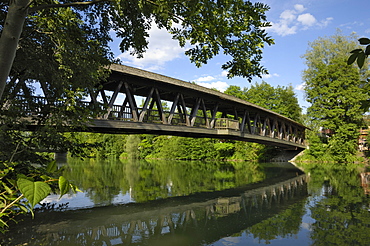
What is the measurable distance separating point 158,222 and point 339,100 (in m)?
40.4

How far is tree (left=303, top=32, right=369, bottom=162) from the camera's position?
1522 inches

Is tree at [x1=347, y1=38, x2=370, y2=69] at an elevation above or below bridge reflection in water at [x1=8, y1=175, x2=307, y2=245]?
above

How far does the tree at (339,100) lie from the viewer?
3866 cm

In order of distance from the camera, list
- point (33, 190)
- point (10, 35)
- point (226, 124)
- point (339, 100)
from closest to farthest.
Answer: point (33, 190), point (10, 35), point (226, 124), point (339, 100)

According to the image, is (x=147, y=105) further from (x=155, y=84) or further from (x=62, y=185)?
(x=62, y=185)

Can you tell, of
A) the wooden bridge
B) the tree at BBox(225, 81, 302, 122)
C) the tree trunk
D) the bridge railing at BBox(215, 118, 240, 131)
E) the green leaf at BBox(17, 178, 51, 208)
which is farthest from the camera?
the tree at BBox(225, 81, 302, 122)

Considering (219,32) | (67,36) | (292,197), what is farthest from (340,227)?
(67,36)

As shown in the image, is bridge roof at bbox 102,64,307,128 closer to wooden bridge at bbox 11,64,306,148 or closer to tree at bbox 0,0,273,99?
wooden bridge at bbox 11,64,306,148

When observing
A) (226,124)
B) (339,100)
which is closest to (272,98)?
(339,100)

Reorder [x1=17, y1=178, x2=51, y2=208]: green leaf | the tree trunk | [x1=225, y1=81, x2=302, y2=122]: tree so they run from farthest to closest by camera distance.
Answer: [x1=225, y1=81, x2=302, y2=122]: tree, the tree trunk, [x1=17, y1=178, x2=51, y2=208]: green leaf

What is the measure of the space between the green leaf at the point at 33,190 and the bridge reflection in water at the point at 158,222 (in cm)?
538

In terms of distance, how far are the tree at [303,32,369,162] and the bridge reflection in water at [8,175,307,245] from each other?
32.5 meters

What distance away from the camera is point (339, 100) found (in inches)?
1576

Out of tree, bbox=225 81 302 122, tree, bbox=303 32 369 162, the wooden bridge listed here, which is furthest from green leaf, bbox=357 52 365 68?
tree, bbox=225 81 302 122
